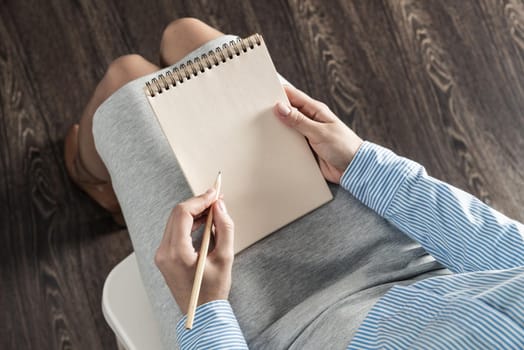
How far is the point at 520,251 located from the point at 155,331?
0.52m

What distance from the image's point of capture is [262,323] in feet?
2.37

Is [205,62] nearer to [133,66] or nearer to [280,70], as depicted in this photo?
Result: [133,66]

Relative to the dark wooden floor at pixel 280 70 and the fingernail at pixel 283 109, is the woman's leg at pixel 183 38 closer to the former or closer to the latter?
the fingernail at pixel 283 109

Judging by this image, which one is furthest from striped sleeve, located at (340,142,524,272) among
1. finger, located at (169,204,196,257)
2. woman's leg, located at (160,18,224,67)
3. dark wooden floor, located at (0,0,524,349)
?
dark wooden floor, located at (0,0,524,349)

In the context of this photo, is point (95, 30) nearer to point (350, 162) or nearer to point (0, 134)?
point (0, 134)

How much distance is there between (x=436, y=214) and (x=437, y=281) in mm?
148

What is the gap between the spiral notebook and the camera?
714mm

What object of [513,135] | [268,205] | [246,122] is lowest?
[513,135]

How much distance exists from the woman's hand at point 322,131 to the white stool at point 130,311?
348 millimetres

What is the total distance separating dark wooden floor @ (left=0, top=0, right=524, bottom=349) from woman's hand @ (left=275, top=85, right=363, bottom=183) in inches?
22.4

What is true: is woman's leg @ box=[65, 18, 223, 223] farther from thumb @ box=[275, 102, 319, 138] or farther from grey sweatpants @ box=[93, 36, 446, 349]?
thumb @ box=[275, 102, 319, 138]

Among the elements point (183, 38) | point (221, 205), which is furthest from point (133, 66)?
point (221, 205)

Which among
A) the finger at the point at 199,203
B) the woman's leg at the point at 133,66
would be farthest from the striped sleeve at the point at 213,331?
the woman's leg at the point at 133,66

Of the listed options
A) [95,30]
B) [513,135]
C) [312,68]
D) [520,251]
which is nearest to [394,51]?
[312,68]
